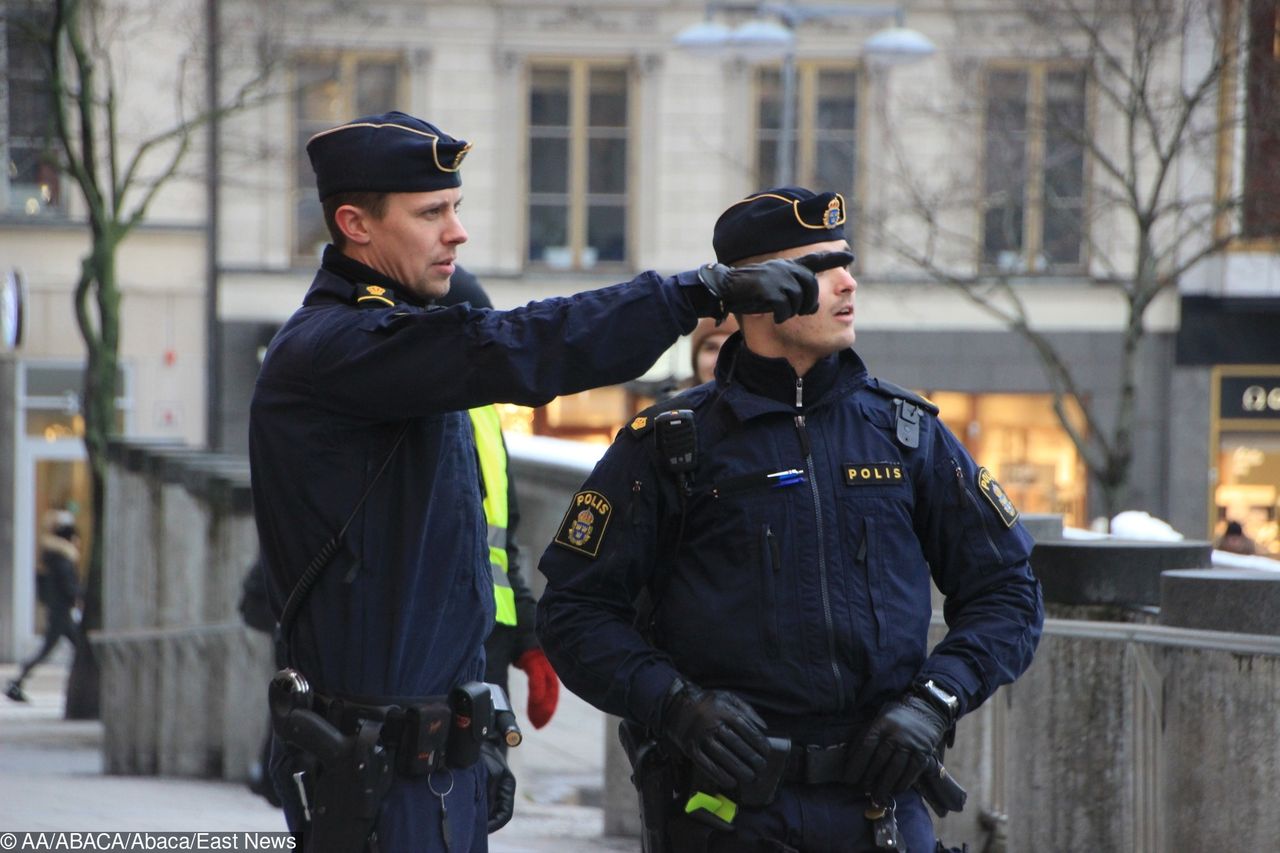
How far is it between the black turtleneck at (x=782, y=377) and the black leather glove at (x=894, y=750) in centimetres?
63

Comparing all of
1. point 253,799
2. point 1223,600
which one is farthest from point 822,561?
point 253,799

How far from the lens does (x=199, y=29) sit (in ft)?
65.5

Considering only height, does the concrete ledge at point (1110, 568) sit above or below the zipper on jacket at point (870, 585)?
below

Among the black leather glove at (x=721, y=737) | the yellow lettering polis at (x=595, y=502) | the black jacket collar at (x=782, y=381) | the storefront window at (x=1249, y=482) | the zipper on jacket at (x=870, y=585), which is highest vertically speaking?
the black jacket collar at (x=782, y=381)

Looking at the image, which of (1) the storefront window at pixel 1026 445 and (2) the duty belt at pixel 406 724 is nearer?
(2) the duty belt at pixel 406 724

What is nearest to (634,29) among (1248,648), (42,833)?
(42,833)

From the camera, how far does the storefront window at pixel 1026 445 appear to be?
893 inches

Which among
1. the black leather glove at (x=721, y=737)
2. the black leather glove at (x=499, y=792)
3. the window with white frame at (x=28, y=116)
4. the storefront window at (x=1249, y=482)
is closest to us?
the black leather glove at (x=721, y=737)

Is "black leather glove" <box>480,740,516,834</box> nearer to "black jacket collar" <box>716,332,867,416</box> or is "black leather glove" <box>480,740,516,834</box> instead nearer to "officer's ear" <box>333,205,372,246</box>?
"black jacket collar" <box>716,332,867,416</box>

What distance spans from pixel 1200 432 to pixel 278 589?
20518 millimetres

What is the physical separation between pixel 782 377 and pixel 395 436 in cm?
75

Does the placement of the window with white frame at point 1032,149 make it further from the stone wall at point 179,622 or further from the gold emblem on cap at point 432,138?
the gold emblem on cap at point 432,138

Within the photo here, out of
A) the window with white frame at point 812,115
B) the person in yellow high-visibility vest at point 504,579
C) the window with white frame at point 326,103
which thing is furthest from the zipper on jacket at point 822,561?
the window with white frame at point 812,115

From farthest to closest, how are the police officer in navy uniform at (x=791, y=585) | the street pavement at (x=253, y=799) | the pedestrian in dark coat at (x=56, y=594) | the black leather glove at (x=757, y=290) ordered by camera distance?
1. the pedestrian in dark coat at (x=56, y=594)
2. the street pavement at (x=253, y=799)
3. the police officer in navy uniform at (x=791, y=585)
4. the black leather glove at (x=757, y=290)
